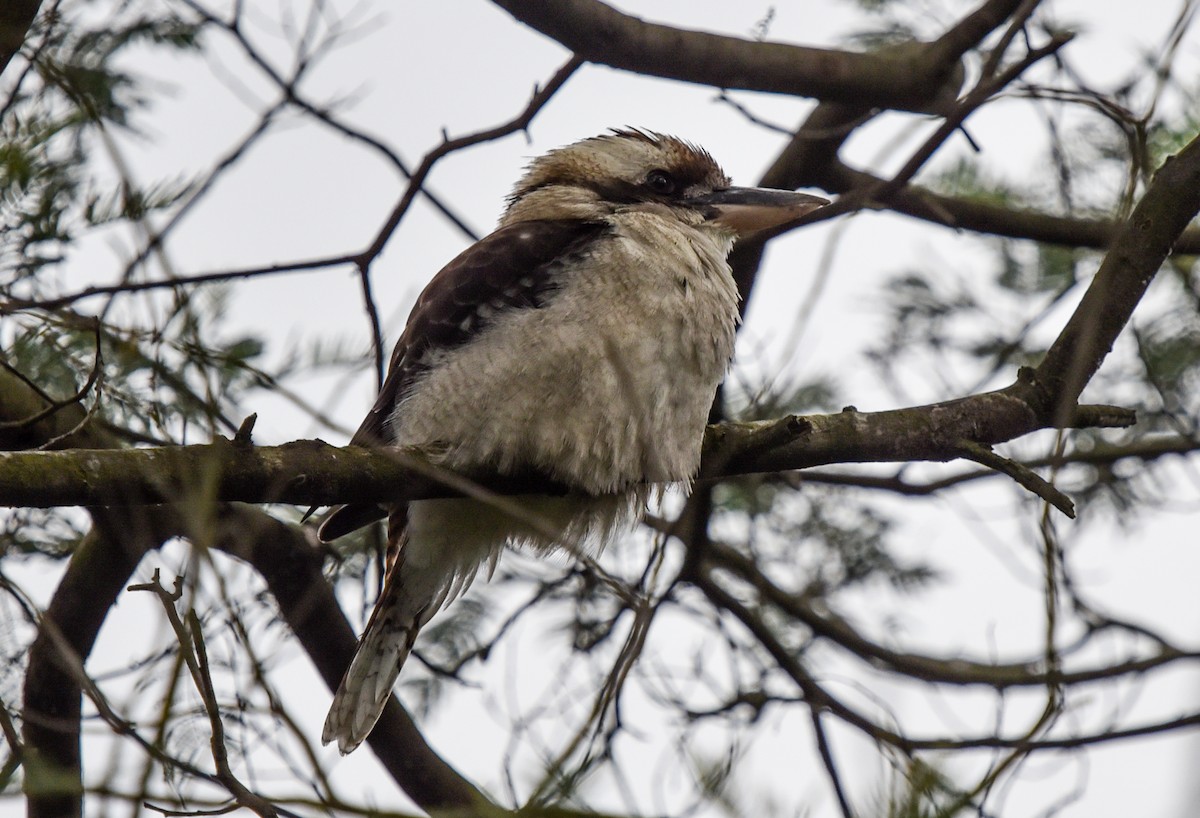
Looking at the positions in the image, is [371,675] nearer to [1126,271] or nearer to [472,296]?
[472,296]

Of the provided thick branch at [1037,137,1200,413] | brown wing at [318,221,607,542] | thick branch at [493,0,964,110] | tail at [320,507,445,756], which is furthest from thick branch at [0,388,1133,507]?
thick branch at [493,0,964,110]

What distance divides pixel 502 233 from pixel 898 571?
1847 mm

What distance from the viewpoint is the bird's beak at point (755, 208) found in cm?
308

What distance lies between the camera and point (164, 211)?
259 cm

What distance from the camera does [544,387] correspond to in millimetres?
2516

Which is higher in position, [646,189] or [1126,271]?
[646,189]

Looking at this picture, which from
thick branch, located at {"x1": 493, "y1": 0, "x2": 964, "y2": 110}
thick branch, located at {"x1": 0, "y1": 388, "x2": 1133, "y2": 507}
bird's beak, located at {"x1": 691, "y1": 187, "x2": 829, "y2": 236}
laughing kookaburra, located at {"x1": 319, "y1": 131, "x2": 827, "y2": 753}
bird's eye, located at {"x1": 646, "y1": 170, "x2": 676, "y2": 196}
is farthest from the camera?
bird's eye, located at {"x1": 646, "y1": 170, "x2": 676, "y2": 196}

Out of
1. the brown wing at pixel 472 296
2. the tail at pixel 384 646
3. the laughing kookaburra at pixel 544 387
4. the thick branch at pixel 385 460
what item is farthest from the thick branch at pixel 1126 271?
the tail at pixel 384 646

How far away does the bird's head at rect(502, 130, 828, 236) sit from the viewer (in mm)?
3121

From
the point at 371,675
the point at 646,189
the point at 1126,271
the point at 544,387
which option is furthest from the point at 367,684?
the point at 1126,271

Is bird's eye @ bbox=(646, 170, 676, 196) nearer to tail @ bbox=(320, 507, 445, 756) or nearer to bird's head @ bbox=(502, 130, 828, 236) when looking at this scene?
bird's head @ bbox=(502, 130, 828, 236)

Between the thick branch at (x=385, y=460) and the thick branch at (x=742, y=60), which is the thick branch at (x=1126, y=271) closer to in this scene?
the thick branch at (x=385, y=460)

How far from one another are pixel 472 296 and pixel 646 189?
74 cm

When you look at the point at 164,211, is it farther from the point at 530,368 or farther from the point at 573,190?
the point at 573,190
